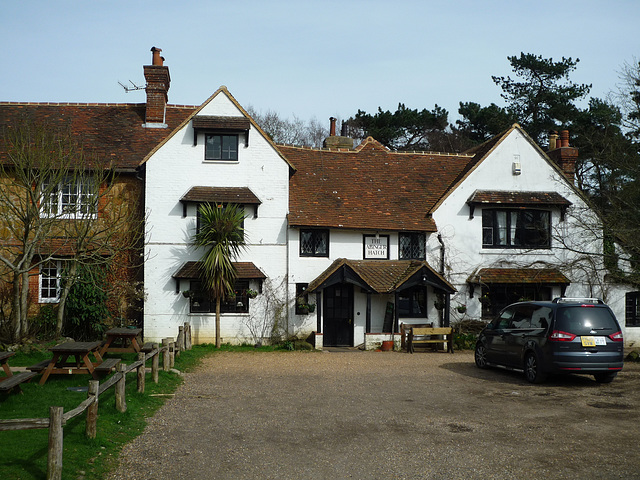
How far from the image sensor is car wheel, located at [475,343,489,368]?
51.8 feet

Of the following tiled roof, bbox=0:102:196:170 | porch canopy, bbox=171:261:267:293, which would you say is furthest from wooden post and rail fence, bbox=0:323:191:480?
tiled roof, bbox=0:102:196:170

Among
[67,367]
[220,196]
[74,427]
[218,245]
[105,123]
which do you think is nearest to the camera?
[74,427]

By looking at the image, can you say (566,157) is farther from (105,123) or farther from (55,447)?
(55,447)

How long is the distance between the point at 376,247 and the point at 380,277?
1.71 m

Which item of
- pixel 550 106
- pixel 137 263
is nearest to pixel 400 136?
pixel 550 106

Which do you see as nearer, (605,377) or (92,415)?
(92,415)

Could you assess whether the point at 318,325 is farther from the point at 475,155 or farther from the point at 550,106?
the point at 550,106

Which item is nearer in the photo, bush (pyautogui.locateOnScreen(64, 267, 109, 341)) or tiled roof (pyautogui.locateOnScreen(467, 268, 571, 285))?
bush (pyautogui.locateOnScreen(64, 267, 109, 341))

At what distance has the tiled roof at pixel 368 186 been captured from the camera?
73.8 feet

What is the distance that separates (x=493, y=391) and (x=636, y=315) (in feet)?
49.4

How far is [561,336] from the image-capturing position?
12875 mm

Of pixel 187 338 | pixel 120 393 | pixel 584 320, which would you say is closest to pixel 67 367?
pixel 120 393

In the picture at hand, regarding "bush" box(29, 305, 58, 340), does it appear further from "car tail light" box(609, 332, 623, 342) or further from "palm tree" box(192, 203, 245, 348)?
"car tail light" box(609, 332, 623, 342)

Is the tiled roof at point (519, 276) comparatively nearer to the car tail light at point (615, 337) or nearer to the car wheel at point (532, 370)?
the car wheel at point (532, 370)
